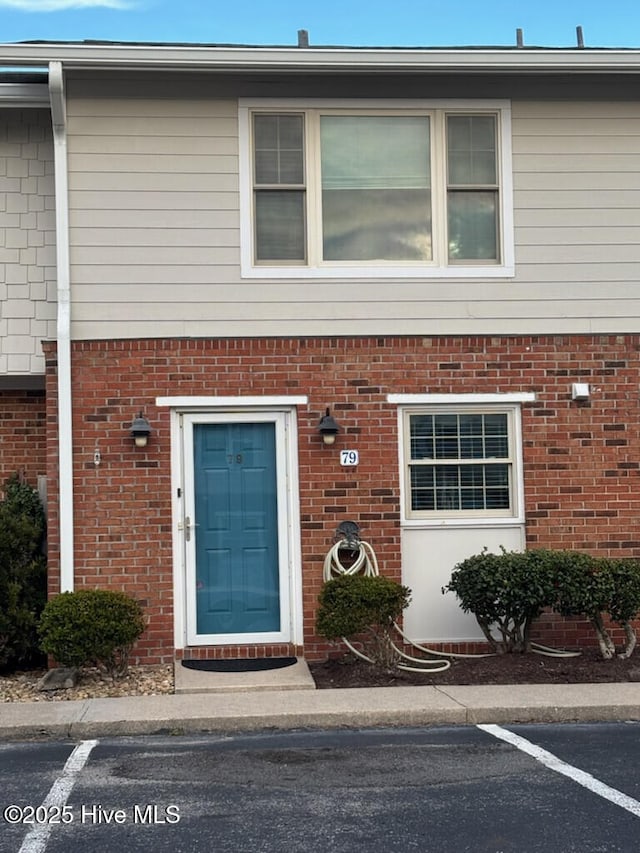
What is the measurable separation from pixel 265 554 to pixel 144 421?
1618 millimetres

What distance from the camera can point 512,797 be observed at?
534cm

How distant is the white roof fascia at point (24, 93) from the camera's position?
29.9 feet

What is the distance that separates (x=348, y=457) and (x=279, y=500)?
2.41ft

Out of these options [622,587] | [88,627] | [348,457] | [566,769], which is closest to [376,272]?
[348,457]

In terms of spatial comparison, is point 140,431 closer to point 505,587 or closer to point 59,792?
point 505,587

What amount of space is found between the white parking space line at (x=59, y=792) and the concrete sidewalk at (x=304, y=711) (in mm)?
385

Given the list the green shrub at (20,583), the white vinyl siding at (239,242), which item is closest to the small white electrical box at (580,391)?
the white vinyl siding at (239,242)

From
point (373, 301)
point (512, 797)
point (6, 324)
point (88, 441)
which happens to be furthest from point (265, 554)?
point (512, 797)

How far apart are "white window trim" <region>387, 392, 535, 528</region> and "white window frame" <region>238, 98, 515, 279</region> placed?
1.13 meters

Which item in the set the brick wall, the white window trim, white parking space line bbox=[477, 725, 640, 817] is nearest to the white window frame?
the brick wall

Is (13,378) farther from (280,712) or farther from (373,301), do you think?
(280,712)

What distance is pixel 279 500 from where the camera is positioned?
914 cm

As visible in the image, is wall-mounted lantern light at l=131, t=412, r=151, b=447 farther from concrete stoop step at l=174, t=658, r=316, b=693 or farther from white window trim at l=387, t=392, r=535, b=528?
white window trim at l=387, t=392, r=535, b=528

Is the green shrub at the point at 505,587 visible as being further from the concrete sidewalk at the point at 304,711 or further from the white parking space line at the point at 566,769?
the white parking space line at the point at 566,769
